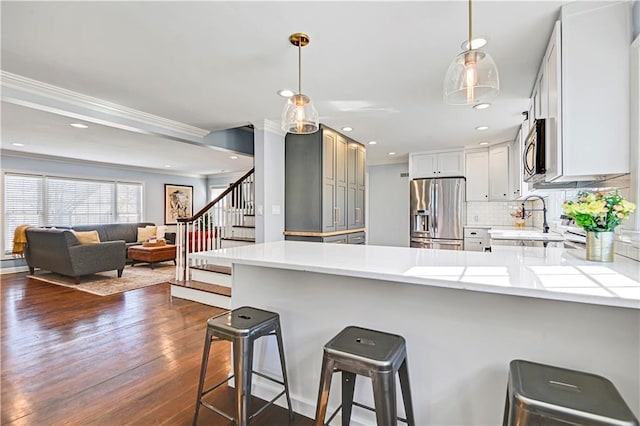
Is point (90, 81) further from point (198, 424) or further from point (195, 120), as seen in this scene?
point (198, 424)

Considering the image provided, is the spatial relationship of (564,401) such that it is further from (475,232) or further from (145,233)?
(145,233)

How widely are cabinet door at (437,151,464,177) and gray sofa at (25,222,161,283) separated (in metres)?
5.73

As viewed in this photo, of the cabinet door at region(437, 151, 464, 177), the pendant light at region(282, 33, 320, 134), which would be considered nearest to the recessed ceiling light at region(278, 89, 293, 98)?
the pendant light at region(282, 33, 320, 134)

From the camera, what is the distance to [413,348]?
157cm

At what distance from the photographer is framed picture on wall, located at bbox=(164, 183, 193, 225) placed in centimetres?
888

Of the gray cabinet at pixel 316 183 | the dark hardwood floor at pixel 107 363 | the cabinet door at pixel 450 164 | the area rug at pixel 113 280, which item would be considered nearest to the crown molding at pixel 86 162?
the area rug at pixel 113 280

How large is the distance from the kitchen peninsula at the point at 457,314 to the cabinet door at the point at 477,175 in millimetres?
3609

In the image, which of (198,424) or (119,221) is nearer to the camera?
(198,424)

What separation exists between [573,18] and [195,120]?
11.8ft

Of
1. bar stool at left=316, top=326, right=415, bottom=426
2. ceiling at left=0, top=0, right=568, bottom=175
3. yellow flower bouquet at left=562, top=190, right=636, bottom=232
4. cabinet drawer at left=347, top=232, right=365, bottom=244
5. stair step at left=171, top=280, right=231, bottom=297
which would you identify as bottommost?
stair step at left=171, top=280, right=231, bottom=297

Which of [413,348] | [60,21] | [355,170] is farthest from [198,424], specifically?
[355,170]

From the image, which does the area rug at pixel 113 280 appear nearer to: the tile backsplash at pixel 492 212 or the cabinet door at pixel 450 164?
the cabinet door at pixel 450 164

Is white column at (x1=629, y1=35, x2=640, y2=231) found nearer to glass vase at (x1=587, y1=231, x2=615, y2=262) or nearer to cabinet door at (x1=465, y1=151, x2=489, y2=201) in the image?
glass vase at (x1=587, y1=231, x2=615, y2=262)

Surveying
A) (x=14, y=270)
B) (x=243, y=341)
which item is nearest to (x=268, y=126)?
(x=243, y=341)
